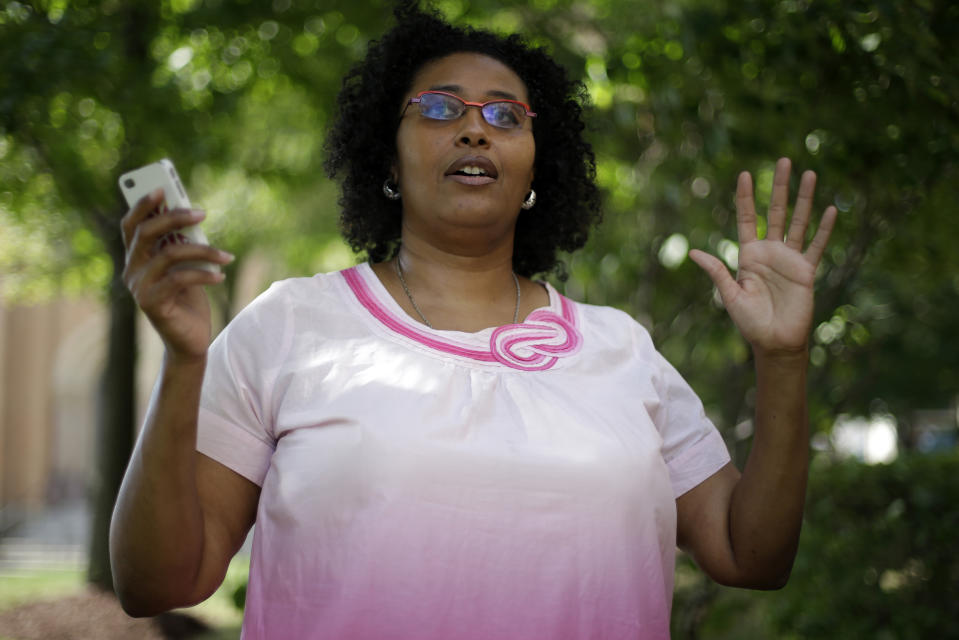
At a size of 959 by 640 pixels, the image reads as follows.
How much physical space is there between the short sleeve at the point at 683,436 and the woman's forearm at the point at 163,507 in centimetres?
108

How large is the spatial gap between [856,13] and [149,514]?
8.79 ft

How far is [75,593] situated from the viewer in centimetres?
855

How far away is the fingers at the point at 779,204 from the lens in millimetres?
2305

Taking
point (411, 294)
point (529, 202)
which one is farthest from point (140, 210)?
point (529, 202)

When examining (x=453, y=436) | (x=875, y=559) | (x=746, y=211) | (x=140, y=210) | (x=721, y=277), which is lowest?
(x=875, y=559)

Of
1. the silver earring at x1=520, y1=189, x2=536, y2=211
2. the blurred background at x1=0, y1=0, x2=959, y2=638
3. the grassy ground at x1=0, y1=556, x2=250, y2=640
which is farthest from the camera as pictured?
the grassy ground at x1=0, y1=556, x2=250, y2=640

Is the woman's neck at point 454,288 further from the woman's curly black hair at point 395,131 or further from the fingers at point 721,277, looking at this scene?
the fingers at point 721,277

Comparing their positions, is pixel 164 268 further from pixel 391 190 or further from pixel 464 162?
pixel 391 190

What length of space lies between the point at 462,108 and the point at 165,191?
96 cm

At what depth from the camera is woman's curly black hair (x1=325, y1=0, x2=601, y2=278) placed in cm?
271

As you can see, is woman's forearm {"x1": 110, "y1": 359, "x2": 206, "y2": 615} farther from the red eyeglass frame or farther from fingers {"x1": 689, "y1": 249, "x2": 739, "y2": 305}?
fingers {"x1": 689, "y1": 249, "x2": 739, "y2": 305}

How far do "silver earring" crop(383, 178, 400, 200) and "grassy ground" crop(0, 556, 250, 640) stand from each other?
383 cm

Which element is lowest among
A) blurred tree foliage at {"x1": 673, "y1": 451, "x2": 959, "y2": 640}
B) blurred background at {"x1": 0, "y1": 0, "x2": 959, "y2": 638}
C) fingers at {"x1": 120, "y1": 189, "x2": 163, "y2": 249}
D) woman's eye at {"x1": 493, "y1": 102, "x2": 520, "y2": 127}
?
blurred tree foliage at {"x1": 673, "y1": 451, "x2": 959, "y2": 640}

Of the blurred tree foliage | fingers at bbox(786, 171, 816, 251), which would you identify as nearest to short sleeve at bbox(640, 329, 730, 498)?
fingers at bbox(786, 171, 816, 251)
